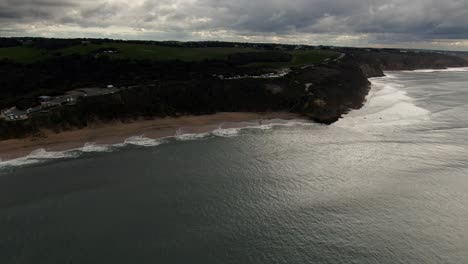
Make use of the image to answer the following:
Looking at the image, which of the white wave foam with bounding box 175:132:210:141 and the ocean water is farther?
the white wave foam with bounding box 175:132:210:141

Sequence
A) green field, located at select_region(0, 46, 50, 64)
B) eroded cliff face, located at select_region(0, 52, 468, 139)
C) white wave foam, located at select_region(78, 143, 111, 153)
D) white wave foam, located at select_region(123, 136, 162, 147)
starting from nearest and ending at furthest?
white wave foam, located at select_region(78, 143, 111, 153) → white wave foam, located at select_region(123, 136, 162, 147) → eroded cliff face, located at select_region(0, 52, 468, 139) → green field, located at select_region(0, 46, 50, 64)

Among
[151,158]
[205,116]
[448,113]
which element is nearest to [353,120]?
[448,113]

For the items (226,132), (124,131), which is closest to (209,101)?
(226,132)

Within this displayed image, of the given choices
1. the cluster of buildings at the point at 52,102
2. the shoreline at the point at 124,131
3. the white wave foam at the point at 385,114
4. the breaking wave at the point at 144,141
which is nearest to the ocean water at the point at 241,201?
the breaking wave at the point at 144,141

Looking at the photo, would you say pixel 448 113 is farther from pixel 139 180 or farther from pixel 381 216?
pixel 139 180

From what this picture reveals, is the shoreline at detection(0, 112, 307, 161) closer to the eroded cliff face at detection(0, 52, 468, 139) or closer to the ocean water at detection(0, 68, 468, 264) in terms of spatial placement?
the eroded cliff face at detection(0, 52, 468, 139)

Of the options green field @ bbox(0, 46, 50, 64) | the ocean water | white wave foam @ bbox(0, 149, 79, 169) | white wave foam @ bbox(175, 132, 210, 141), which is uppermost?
green field @ bbox(0, 46, 50, 64)

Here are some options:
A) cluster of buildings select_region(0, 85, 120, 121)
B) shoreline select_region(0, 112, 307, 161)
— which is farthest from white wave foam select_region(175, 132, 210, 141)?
cluster of buildings select_region(0, 85, 120, 121)

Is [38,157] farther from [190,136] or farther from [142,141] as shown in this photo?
[190,136]
